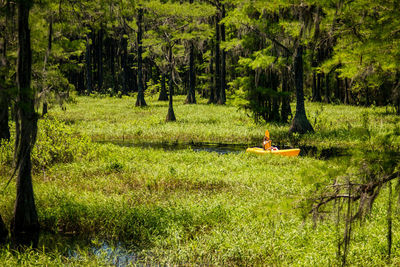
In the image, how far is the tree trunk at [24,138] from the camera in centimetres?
613

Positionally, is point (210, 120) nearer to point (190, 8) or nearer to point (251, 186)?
point (190, 8)

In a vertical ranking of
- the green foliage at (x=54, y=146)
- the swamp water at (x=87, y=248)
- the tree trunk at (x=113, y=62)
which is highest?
the tree trunk at (x=113, y=62)

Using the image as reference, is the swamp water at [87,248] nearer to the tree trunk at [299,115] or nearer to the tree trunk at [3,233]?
the tree trunk at [3,233]

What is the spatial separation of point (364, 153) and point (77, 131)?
18.6 metres

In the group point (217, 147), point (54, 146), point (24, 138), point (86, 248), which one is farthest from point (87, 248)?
point (217, 147)

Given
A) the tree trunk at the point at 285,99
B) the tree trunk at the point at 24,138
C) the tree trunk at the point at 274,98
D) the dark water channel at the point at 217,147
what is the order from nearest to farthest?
the tree trunk at the point at 24,138, the dark water channel at the point at 217,147, the tree trunk at the point at 285,99, the tree trunk at the point at 274,98

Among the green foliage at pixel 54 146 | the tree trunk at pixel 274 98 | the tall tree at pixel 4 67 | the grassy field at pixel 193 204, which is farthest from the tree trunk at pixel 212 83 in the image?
the tall tree at pixel 4 67

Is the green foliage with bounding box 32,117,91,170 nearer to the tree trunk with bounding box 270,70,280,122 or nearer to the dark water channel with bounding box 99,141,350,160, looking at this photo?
the dark water channel with bounding box 99,141,350,160

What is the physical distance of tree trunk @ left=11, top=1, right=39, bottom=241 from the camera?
20.1 ft

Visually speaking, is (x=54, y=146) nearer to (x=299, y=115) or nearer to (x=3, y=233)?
(x=3, y=233)

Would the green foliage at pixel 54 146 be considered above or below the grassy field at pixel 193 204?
above

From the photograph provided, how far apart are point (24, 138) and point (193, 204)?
4.08 m

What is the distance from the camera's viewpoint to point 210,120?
25.9 m

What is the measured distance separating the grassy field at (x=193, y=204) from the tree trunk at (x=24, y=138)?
0.62 m
